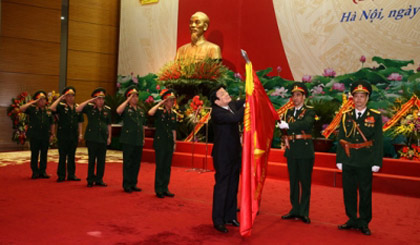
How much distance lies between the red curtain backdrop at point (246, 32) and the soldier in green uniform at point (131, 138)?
4688 mm

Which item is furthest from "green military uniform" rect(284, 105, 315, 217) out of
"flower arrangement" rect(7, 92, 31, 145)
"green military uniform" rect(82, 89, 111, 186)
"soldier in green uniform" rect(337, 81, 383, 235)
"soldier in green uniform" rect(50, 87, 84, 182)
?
"flower arrangement" rect(7, 92, 31, 145)

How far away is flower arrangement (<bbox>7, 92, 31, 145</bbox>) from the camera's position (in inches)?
Answer: 407

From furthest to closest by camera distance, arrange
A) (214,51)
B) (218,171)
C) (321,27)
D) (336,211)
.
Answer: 1. (214,51)
2. (321,27)
3. (336,211)
4. (218,171)

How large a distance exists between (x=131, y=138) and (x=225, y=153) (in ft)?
6.72

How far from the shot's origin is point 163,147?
5.34 m

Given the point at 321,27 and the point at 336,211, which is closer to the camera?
the point at 336,211

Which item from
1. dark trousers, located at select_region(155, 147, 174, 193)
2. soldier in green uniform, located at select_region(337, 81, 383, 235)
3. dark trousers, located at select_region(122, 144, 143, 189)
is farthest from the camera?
dark trousers, located at select_region(122, 144, 143, 189)

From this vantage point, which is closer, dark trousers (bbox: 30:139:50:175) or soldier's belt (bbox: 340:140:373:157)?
soldier's belt (bbox: 340:140:373:157)

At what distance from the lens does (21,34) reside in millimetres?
10695

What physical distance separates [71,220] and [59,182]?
2.26 meters

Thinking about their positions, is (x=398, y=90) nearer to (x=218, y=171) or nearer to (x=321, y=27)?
(x=321, y=27)

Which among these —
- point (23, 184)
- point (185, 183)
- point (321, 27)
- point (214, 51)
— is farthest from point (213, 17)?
point (23, 184)

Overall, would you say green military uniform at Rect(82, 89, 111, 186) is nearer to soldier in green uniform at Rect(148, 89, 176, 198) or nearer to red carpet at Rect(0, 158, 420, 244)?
red carpet at Rect(0, 158, 420, 244)

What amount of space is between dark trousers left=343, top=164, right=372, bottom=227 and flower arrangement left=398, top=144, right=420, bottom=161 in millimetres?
2872
